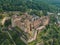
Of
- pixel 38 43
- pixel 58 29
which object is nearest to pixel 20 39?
pixel 38 43

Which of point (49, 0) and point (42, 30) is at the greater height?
point (42, 30)

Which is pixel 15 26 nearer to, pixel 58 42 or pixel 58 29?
pixel 58 42

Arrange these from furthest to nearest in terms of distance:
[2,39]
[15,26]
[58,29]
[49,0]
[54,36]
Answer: [49,0] → [58,29] → [54,36] → [15,26] → [2,39]

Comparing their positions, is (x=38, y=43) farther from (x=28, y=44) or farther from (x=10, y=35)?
(x=10, y=35)

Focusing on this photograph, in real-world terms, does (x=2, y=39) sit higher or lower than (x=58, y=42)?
higher

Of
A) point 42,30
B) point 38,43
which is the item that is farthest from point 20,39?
point 42,30

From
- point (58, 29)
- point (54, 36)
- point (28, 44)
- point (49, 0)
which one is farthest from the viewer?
point (49, 0)

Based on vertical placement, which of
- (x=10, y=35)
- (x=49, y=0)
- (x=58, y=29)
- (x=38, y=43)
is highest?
(x=10, y=35)

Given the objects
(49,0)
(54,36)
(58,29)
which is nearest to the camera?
(54,36)

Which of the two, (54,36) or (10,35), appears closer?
(10,35)
